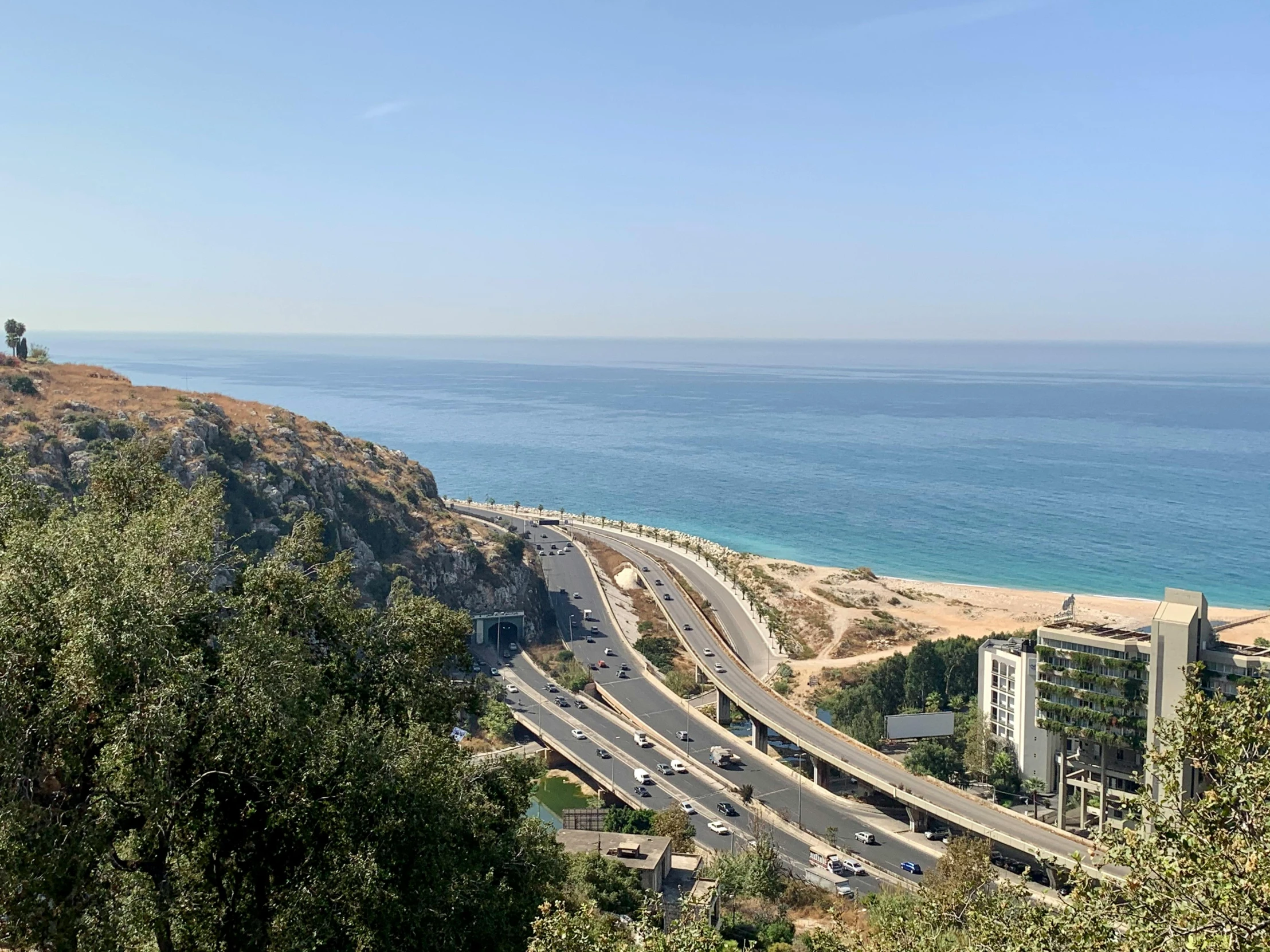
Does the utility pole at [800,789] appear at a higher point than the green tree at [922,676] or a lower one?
lower

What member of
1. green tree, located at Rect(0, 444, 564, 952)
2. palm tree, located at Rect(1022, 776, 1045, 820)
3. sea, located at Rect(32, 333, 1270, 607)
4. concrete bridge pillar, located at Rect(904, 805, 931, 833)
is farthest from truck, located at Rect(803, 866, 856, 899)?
sea, located at Rect(32, 333, 1270, 607)

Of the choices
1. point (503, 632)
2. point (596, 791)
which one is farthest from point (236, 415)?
point (596, 791)

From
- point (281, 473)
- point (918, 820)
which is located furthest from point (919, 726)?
point (281, 473)

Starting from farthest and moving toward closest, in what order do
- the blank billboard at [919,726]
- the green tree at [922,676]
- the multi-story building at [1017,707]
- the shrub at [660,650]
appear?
the shrub at [660,650]
the green tree at [922,676]
the blank billboard at [919,726]
the multi-story building at [1017,707]

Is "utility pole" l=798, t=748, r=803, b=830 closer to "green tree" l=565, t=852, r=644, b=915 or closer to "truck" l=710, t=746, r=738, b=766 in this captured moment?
"truck" l=710, t=746, r=738, b=766

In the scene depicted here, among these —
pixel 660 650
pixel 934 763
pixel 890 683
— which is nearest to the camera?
Answer: pixel 934 763

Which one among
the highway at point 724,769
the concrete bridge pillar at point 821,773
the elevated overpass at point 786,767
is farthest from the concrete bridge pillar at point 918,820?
the concrete bridge pillar at point 821,773

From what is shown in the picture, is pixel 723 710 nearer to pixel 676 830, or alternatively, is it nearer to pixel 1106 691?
pixel 676 830

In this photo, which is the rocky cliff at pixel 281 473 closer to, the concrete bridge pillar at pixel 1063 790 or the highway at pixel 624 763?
the highway at pixel 624 763
